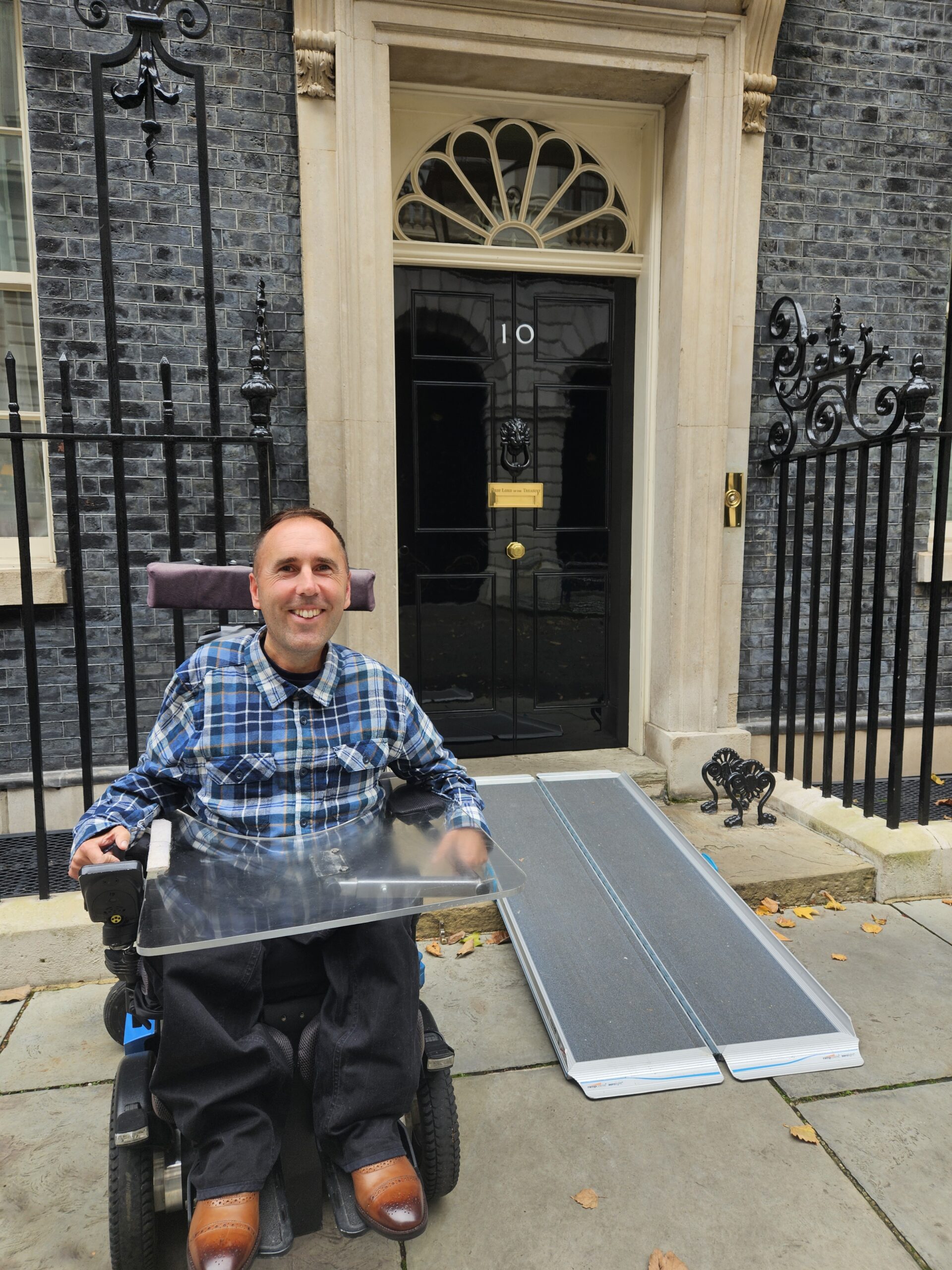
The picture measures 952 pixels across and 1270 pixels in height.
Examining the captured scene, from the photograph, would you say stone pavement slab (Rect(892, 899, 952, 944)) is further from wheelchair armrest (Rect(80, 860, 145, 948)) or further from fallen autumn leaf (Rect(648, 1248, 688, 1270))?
wheelchair armrest (Rect(80, 860, 145, 948))

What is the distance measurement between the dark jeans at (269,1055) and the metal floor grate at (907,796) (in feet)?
9.33

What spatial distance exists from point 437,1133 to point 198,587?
5.12ft

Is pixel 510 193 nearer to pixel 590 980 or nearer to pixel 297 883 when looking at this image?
pixel 590 980

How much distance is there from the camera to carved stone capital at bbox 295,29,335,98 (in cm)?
379

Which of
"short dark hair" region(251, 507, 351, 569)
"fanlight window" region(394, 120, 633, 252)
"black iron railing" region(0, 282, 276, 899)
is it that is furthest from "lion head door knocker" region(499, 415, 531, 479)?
"short dark hair" region(251, 507, 351, 569)

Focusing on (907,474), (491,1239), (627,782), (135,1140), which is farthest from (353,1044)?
(907,474)

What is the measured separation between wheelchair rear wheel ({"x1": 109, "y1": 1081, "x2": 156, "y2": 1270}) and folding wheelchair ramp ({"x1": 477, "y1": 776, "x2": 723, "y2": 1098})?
3.82 feet

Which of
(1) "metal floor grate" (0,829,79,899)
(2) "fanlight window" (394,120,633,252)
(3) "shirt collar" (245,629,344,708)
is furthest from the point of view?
(2) "fanlight window" (394,120,633,252)

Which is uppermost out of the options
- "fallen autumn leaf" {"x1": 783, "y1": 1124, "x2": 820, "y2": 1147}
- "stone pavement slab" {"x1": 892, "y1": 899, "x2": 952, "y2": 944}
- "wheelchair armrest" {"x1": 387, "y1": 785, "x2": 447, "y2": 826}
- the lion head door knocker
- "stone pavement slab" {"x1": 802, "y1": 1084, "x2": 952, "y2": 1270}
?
the lion head door knocker

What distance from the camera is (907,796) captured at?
4.58 metres

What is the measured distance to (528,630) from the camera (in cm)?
480

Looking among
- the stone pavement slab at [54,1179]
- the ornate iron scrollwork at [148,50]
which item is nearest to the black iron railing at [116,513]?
the ornate iron scrollwork at [148,50]

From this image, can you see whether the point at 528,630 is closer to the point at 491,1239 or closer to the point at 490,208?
the point at 490,208

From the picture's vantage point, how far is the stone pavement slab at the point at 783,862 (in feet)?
11.7
